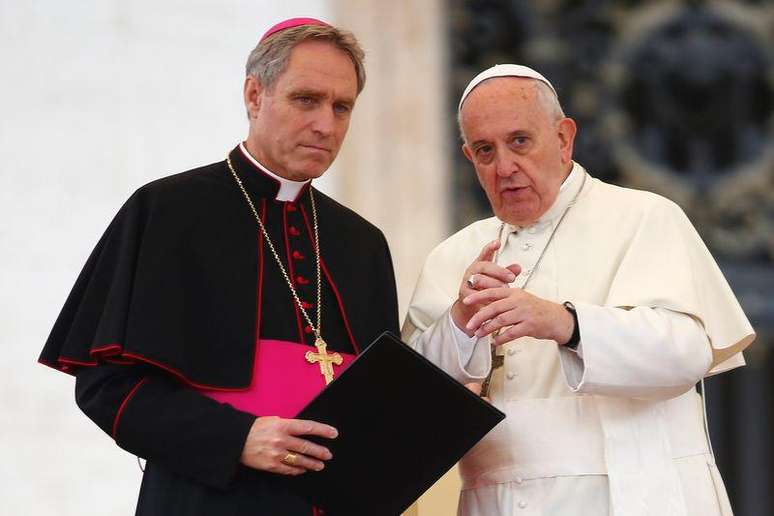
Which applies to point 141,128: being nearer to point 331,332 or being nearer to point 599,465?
point 331,332

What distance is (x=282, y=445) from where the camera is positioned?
2.82 metres

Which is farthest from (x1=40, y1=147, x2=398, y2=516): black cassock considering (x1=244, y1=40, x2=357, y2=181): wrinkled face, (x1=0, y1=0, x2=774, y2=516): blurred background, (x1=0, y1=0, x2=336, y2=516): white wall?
(x1=0, y1=0, x2=336, y2=516): white wall

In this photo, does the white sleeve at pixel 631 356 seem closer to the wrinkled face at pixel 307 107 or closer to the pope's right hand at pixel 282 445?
the pope's right hand at pixel 282 445

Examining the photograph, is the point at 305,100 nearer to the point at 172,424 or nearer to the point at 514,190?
the point at 514,190

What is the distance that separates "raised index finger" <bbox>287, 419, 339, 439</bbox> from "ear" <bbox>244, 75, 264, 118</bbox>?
28.0 inches

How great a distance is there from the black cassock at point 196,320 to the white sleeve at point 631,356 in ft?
1.59

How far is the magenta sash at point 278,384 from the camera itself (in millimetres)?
2998

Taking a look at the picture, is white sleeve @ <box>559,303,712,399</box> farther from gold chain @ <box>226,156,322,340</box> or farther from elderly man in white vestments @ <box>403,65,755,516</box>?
gold chain @ <box>226,156,322,340</box>

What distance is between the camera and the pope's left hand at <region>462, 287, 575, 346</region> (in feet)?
9.56

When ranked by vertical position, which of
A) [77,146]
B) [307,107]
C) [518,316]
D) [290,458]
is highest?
[77,146]

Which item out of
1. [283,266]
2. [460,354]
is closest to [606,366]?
[460,354]

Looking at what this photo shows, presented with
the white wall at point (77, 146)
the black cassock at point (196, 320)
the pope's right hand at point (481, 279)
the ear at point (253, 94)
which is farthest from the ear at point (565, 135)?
the white wall at point (77, 146)

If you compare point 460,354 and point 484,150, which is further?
point 484,150

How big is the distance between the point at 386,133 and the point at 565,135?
2726 millimetres
